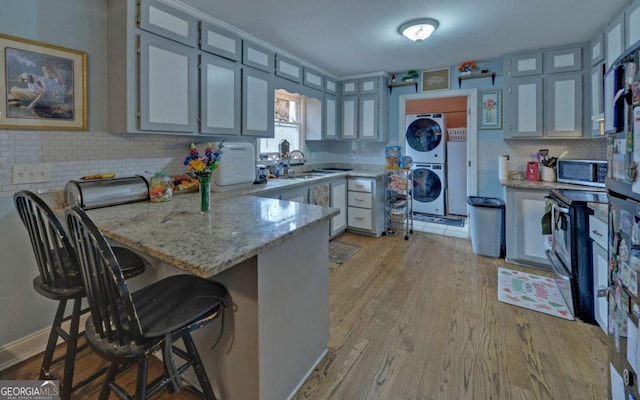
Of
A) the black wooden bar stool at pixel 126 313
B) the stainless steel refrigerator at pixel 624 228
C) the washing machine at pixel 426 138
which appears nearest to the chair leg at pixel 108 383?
the black wooden bar stool at pixel 126 313

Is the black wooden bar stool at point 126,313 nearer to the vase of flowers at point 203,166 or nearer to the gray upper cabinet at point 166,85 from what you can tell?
the vase of flowers at point 203,166

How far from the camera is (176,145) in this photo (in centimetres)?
273

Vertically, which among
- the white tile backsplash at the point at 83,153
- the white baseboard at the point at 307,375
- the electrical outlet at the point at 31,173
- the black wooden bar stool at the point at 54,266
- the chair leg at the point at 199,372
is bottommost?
the white baseboard at the point at 307,375

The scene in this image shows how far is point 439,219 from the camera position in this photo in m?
5.54

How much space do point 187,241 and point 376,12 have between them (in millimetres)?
2373

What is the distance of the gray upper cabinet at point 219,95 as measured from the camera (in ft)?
8.50

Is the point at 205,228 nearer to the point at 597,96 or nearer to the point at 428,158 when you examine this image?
the point at 597,96

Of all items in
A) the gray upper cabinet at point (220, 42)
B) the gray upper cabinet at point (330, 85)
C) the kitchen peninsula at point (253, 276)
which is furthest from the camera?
the gray upper cabinet at point (330, 85)

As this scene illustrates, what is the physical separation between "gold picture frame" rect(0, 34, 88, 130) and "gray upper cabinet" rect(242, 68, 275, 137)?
4.18 feet

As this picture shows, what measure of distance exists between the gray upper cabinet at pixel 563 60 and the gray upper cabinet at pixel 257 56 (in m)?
3.04

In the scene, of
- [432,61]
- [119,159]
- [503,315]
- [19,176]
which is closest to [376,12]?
[432,61]

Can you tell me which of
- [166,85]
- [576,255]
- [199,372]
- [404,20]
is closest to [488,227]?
[576,255]

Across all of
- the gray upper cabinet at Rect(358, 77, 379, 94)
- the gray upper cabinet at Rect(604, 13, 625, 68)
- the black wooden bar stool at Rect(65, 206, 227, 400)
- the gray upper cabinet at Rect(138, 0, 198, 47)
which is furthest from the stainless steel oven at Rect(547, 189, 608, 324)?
the gray upper cabinet at Rect(138, 0, 198, 47)

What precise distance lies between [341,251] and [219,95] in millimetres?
2181
